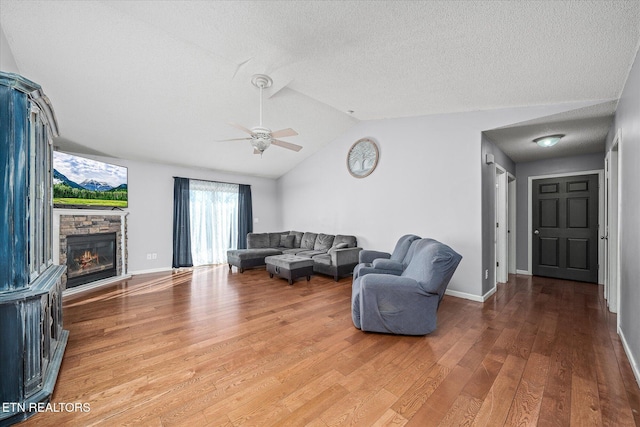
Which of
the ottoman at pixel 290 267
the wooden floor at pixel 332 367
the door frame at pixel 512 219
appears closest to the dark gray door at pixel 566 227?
the door frame at pixel 512 219

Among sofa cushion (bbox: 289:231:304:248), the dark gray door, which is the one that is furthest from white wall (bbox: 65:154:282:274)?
the dark gray door

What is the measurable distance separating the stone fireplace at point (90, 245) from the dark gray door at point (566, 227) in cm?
801

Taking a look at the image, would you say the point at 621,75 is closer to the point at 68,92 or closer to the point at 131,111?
the point at 131,111

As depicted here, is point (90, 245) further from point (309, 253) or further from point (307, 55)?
point (307, 55)

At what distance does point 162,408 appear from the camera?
1.60 m

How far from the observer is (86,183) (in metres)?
4.26

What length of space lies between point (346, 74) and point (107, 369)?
3.51 m

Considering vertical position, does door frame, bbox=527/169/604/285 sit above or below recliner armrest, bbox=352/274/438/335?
above

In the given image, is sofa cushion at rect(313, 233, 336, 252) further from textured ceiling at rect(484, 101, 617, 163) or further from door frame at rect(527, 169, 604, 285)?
door frame at rect(527, 169, 604, 285)

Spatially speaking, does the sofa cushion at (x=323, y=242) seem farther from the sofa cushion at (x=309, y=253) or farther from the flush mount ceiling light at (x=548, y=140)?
the flush mount ceiling light at (x=548, y=140)

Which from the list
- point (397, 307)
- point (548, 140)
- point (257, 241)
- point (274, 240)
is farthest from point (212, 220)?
point (548, 140)

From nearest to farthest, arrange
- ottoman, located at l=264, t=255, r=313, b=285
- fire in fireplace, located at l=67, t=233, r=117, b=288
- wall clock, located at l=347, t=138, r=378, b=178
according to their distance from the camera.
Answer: fire in fireplace, located at l=67, t=233, r=117, b=288 < ottoman, located at l=264, t=255, r=313, b=285 < wall clock, located at l=347, t=138, r=378, b=178

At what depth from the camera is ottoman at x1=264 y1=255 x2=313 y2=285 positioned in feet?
A: 14.5

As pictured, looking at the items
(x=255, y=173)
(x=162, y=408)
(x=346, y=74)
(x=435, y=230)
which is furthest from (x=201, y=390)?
(x=255, y=173)
